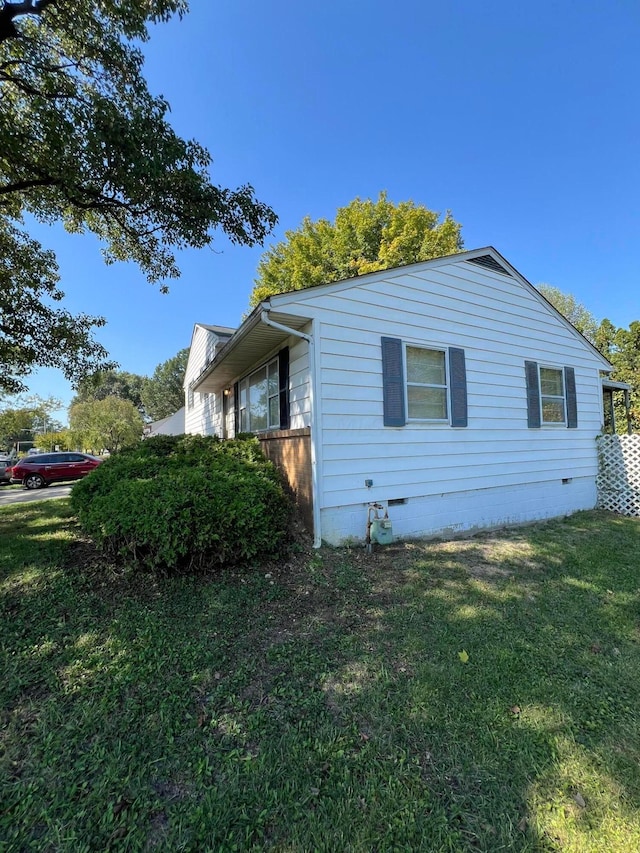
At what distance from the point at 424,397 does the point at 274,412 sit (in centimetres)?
251

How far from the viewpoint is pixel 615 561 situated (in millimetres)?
4738

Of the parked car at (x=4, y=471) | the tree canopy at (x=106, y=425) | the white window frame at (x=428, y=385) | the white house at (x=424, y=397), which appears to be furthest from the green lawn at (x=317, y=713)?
the tree canopy at (x=106, y=425)

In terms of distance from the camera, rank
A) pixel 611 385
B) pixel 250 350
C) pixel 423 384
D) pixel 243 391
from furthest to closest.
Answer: pixel 611 385 → pixel 243 391 → pixel 250 350 → pixel 423 384

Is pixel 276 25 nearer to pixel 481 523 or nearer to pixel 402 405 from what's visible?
pixel 402 405

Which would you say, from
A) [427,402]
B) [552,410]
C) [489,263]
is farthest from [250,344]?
[552,410]

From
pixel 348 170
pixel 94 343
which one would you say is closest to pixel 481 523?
pixel 94 343

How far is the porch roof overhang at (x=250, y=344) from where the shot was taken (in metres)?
4.85

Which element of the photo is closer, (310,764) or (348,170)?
(310,764)

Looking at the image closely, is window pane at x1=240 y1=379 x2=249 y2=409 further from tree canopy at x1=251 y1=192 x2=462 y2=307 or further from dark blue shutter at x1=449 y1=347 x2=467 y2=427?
tree canopy at x1=251 y1=192 x2=462 y2=307

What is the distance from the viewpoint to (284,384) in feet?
19.1

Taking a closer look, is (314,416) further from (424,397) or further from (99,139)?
(99,139)

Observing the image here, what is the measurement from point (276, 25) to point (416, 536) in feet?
29.4

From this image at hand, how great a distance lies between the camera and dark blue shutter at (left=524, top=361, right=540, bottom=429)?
280 inches

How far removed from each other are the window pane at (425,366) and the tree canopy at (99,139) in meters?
2.99
